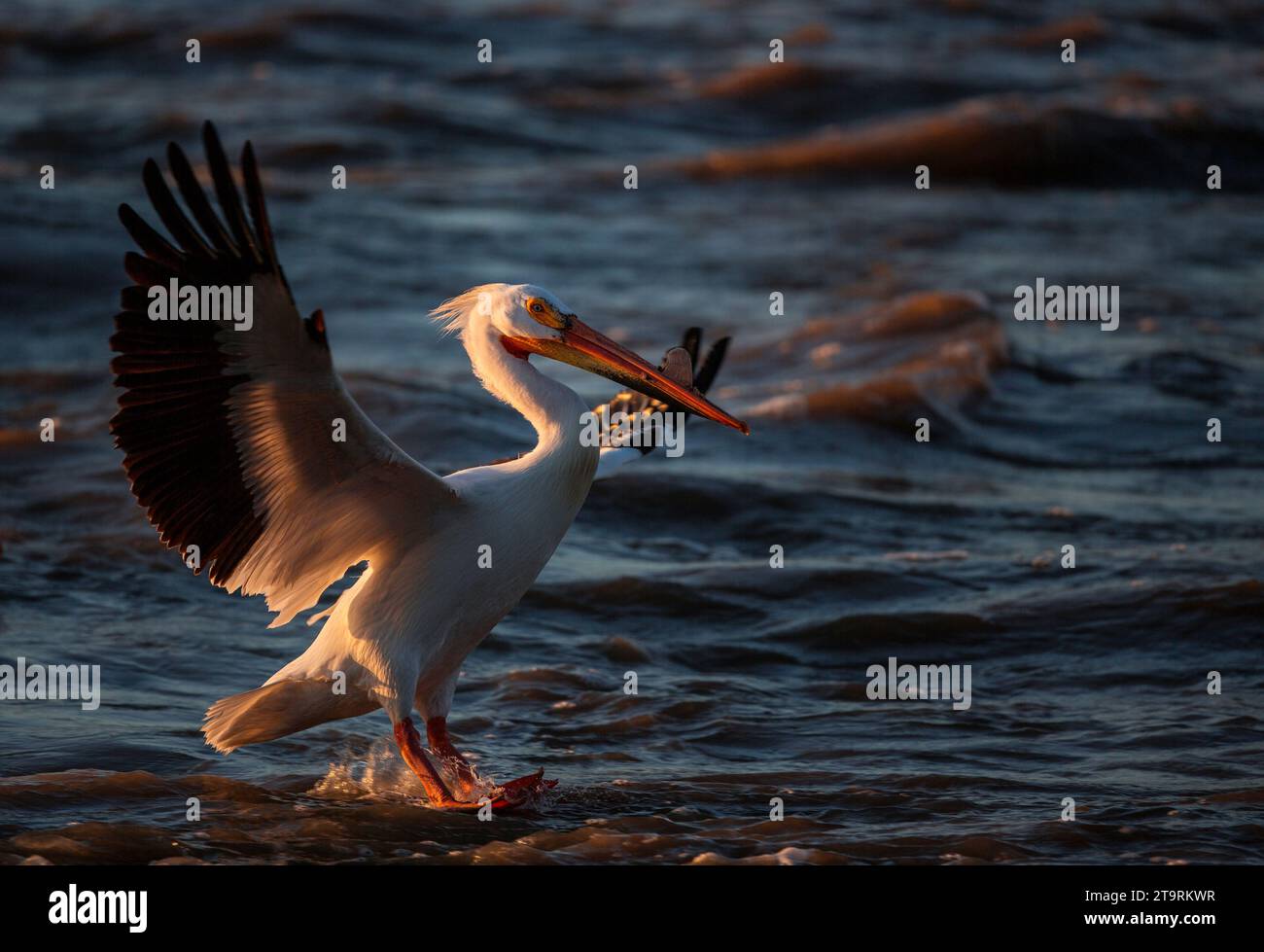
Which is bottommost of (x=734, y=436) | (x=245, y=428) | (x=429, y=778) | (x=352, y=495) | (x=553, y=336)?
(x=429, y=778)

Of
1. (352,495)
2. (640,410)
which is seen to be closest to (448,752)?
(352,495)

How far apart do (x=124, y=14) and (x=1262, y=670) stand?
747 inches

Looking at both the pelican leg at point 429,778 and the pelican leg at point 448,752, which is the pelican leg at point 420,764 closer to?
the pelican leg at point 429,778

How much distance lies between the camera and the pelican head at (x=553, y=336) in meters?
5.84

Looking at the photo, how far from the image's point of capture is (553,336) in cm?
586

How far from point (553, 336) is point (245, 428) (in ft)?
3.76

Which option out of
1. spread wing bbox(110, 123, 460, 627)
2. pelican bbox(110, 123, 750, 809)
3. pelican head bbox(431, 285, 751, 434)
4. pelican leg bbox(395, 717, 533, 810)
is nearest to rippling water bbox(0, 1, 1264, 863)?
pelican leg bbox(395, 717, 533, 810)

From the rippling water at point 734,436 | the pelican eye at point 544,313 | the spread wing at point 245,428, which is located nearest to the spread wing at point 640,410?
the pelican eye at point 544,313

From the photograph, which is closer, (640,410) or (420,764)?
(420,764)

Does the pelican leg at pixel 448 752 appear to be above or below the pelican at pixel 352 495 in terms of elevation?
below

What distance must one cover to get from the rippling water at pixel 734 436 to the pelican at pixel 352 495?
433 mm

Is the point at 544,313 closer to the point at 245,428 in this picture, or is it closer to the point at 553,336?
the point at 553,336

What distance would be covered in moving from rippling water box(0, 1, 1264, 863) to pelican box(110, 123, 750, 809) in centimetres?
43
